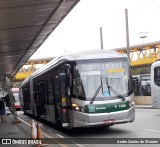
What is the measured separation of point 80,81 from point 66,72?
2.15 ft

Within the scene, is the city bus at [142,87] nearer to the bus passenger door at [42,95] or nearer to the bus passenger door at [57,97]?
the bus passenger door at [42,95]

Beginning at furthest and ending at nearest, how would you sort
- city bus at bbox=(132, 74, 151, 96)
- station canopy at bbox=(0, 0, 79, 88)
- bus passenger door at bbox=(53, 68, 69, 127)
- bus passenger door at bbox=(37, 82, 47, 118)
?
city bus at bbox=(132, 74, 151, 96)
bus passenger door at bbox=(37, 82, 47, 118)
bus passenger door at bbox=(53, 68, 69, 127)
station canopy at bbox=(0, 0, 79, 88)

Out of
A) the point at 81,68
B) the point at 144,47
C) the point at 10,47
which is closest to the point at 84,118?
the point at 81,68

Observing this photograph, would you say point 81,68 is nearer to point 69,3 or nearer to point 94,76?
point 94,76

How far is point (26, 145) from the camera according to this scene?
1266 cm

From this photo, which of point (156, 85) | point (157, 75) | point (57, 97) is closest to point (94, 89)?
point (57, 97)

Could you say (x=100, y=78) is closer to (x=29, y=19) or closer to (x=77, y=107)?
A: (x=77, y=107)

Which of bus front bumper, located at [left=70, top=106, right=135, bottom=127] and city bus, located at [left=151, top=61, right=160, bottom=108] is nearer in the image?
bus front bumper, located at [left=70, top=106, right=135, bottom=127]

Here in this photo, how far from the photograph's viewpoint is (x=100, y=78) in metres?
14.6

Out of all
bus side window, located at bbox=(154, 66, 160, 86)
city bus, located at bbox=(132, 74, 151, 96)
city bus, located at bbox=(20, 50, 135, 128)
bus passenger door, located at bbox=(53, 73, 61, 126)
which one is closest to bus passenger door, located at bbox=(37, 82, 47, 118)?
bus passenger door, located at bbox=(53, 73, 61, 126)

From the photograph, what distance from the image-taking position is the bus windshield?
47.2ft

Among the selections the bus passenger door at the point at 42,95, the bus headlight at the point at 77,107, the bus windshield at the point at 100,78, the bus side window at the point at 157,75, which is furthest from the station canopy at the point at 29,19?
the bus side window at the point at 157,75

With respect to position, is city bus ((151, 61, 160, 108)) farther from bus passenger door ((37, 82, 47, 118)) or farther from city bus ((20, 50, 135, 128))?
city bus ((20, 50, 135, 128))

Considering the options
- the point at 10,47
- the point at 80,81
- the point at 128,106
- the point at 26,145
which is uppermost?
the point at 10,47
